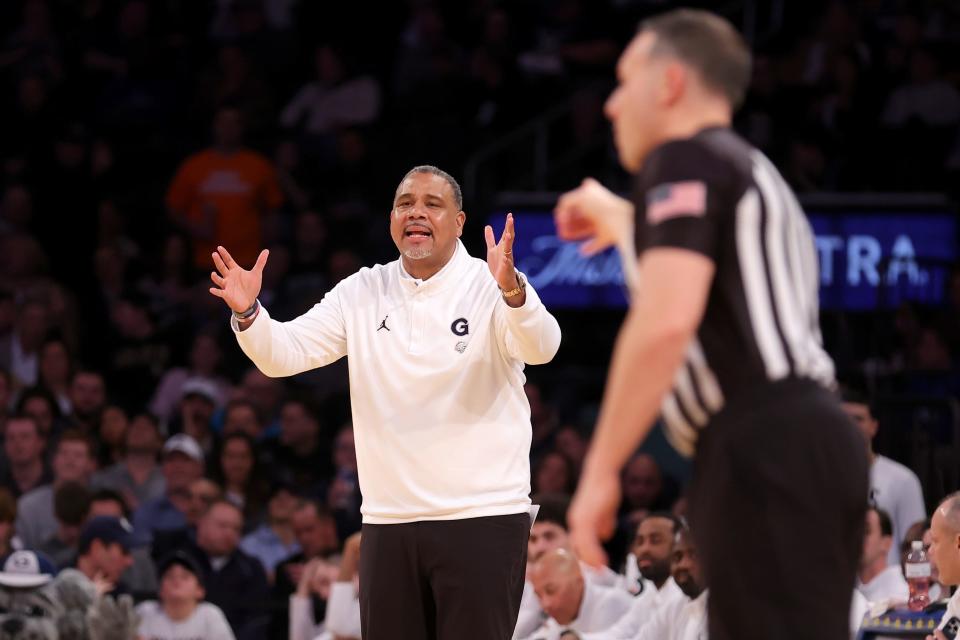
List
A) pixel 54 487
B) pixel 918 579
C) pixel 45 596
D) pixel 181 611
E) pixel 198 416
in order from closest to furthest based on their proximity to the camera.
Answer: pixel 918 579
pixel 45 596
pixel 181 611
pixel 54 487
pixel 198 416

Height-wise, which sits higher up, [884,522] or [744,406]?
[744,406]

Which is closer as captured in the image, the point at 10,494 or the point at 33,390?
the point at 10,494

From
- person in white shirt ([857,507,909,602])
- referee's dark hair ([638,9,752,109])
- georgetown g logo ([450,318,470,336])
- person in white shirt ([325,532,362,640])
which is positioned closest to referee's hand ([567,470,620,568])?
referee's dark hair ([638,9,752,109])

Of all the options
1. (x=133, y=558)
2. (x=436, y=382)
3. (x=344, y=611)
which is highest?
(x=436, y=382)

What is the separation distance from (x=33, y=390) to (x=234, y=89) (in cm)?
363

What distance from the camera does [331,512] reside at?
9773 mm

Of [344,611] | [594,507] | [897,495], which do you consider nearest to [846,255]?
[897,495]

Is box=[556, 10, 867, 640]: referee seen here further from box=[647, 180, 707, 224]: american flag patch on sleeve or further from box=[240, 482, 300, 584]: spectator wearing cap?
box=[240, 482, 300, 584]: spectator wearing cap

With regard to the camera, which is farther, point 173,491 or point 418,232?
point 173,491

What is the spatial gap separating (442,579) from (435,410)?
0.55m

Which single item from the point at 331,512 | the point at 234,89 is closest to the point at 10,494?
the point at 331,512

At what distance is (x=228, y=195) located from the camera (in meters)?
12.4

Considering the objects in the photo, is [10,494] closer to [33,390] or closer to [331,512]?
[33,390]

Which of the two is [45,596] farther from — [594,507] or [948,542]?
[594,507]
